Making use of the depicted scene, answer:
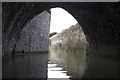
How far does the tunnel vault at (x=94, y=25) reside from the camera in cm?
486

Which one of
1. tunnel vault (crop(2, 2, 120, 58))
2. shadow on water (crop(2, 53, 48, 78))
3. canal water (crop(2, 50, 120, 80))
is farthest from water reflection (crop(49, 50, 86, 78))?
tunnel vault (crop(2, 2, 120, 58))

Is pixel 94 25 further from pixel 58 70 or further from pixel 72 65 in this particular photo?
pixel 58 70

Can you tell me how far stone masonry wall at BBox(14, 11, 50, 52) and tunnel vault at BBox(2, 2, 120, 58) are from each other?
1.39 m

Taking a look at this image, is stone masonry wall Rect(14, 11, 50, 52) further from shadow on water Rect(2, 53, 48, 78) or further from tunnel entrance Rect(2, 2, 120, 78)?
shadow on water Rect(2, 53, 48, 78)

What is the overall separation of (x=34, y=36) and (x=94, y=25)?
4.87m

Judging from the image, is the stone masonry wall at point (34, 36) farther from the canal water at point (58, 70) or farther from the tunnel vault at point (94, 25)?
the canal water at point (58, 70)

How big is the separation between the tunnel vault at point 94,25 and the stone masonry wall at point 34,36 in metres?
1.39

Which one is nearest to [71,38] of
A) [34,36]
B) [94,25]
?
[34,36]

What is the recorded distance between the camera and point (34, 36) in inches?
405

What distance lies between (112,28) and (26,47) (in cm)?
598

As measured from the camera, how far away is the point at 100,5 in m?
5.94

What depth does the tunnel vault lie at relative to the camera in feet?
15.9

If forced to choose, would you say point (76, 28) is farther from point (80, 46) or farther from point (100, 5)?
point (100, 5)

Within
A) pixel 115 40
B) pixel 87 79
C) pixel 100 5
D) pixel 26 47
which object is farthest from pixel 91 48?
pixel 87 79
